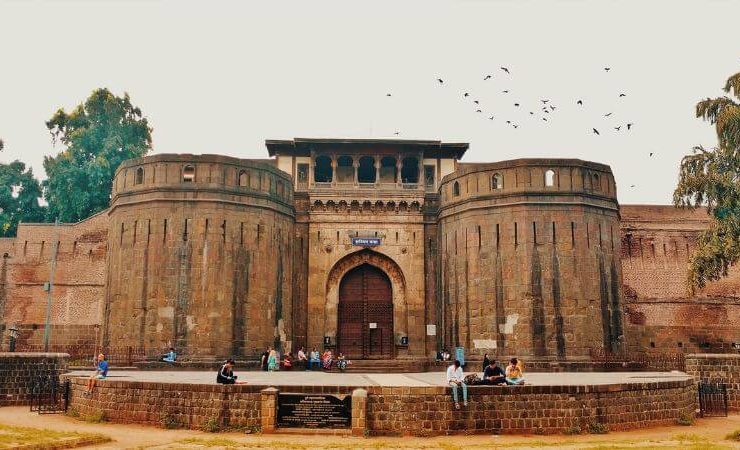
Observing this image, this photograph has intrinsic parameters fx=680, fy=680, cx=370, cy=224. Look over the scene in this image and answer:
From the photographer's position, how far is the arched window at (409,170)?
3412 centimetres

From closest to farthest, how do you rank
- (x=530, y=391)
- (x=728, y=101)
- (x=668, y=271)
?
(x=530, y=391) < (x=728, y=101) < (x=668, y=271)

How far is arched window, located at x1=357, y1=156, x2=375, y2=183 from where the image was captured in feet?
115

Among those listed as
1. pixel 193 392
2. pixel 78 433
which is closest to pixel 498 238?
pixel 193 392

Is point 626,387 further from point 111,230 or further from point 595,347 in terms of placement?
point 111,230

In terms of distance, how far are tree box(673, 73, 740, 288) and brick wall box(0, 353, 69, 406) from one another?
22043 mm

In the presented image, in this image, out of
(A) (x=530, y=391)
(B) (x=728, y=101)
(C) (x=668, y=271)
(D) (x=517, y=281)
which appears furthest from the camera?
(C) (x=668, y=271)

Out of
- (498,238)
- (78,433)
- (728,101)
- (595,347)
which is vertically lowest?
(78,433)

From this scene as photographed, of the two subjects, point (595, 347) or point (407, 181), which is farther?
point (407, 181)

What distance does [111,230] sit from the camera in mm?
28297

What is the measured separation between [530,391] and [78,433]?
9403mm

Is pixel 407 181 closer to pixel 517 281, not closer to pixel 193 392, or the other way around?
→ pixel 517 281

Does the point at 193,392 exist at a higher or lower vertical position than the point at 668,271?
lower

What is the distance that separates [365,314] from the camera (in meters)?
31.0

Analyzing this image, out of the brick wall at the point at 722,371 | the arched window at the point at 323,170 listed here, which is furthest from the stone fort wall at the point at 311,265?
the brick wall at the point at 722,371
